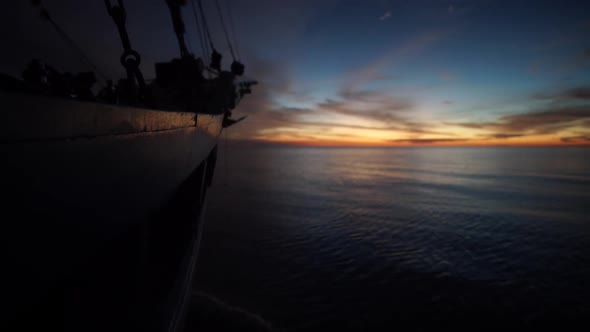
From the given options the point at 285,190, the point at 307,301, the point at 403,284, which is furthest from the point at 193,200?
the point at 285,190

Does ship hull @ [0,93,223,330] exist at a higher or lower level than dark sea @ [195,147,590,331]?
higher

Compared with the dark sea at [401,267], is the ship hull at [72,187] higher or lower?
higher

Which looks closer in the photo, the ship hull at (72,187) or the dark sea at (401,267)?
the ship hull at (72,187)

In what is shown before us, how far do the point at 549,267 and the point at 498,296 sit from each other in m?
4.88


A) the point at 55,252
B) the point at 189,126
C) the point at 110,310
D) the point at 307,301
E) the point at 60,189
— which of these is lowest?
the point at 307,301

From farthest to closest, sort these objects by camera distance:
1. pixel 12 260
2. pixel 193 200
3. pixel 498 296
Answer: pixel 498 296 < pixel 193 200 < pixel 12 260

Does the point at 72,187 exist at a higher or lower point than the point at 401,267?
higher

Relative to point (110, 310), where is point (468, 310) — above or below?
below

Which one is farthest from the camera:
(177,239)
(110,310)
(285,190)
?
(285,190)

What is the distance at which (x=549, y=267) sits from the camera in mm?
11672

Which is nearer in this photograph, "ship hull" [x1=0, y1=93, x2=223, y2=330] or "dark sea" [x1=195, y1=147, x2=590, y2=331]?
"ship hull" [x1=0, y1=93, x2=223, y2=330]

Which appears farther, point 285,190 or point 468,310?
point 285,190

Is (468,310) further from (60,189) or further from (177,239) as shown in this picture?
(60,189)

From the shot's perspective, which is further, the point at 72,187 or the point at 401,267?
the point at 401,267
